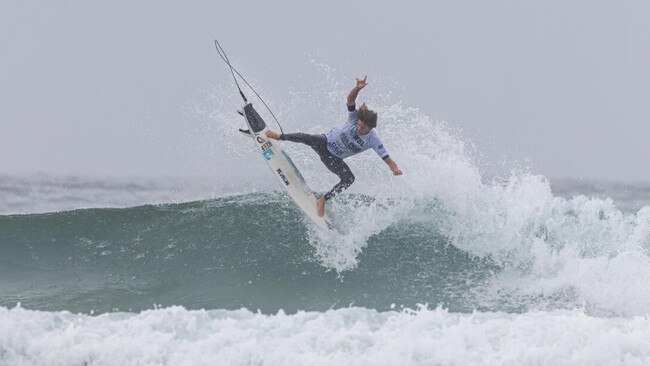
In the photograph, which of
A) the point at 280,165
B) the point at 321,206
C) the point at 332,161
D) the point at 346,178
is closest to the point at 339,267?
the point at 321,206

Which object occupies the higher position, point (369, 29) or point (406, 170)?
point (369, 29)

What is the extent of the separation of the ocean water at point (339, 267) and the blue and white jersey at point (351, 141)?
3.36 ft

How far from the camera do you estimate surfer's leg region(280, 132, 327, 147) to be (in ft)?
25.0

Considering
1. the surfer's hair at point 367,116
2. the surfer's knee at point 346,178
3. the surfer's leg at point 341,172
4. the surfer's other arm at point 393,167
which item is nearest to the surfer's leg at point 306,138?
the surfer's leg at point 341,172

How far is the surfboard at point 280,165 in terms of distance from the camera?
8.37m

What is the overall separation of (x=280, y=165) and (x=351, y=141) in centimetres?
114

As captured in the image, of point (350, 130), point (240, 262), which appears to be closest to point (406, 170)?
point (350, 130)

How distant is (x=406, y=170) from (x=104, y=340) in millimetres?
4204

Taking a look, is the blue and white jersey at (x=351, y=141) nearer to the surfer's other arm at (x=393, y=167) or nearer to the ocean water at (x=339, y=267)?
the surfer's other arm at (x=393, y=167)

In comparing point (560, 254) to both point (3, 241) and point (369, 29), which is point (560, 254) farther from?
point (3, 241)

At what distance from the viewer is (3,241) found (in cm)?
859

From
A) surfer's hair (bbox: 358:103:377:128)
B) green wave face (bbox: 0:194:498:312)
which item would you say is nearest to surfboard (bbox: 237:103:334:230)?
green wave face (bbox: 0:194:498:312)

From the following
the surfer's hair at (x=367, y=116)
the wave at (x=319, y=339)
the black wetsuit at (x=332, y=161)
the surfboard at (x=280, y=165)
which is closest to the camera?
the wave at (x=319, y=339)

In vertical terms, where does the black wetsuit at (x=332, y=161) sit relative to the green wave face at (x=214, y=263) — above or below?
above
